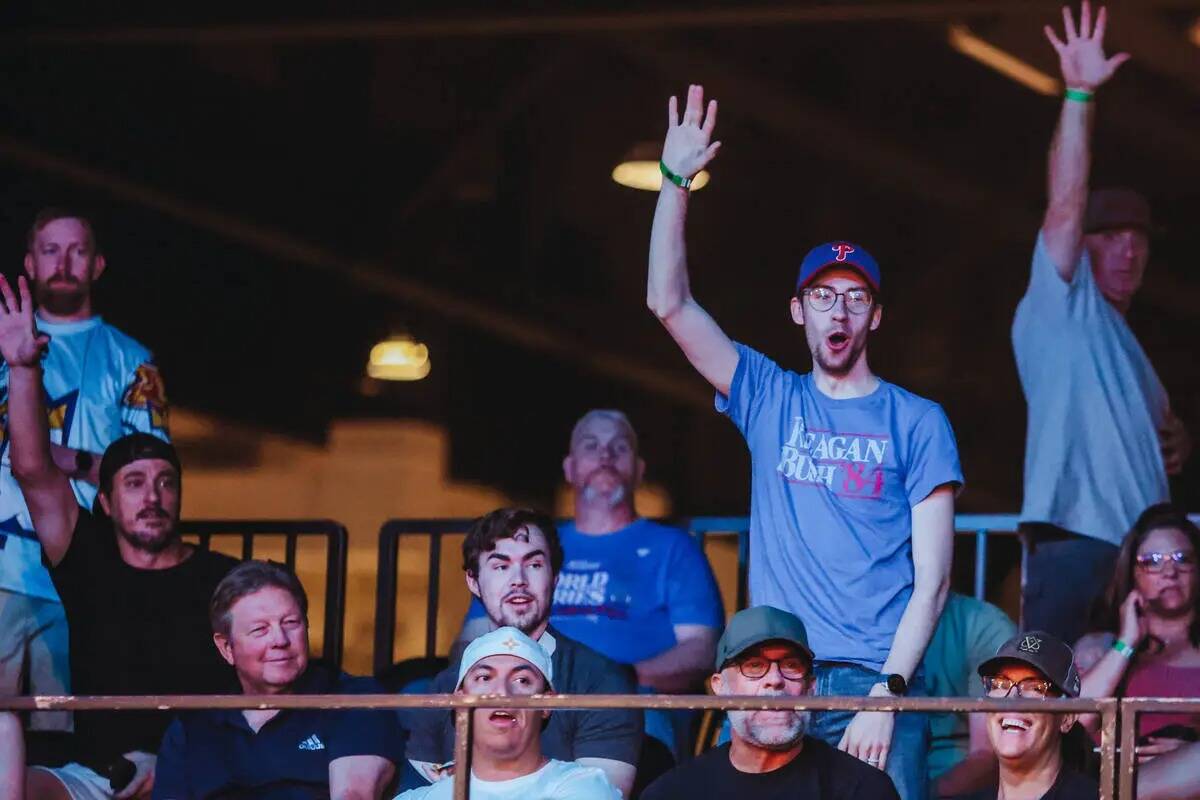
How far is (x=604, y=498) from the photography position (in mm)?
6992

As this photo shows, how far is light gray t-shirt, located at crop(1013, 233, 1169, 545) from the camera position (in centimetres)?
680

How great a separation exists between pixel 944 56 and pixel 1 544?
4043 mm

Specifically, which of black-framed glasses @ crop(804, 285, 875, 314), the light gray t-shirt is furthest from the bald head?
black-framed glasses @ crop(804, 285, 875, 314)

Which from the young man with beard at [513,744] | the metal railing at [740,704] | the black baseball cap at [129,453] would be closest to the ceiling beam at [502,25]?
the black baseball cap at [129,453]

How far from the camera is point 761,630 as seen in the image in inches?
199

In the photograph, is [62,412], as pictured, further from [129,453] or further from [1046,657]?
[1046,657]

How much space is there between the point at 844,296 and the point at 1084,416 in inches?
65.5

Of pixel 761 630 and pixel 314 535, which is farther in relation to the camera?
pixel 314 535

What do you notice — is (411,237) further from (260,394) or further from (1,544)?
(1,544)

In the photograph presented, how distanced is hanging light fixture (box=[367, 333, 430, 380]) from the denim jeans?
3.60 metres

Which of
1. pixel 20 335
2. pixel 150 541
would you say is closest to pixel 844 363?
pixel 150 541

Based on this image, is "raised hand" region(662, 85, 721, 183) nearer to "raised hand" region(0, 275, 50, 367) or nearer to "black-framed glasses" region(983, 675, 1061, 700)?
"black-framed glasses" region(983, 675, 1061, 700)

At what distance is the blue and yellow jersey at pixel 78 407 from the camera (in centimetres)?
681

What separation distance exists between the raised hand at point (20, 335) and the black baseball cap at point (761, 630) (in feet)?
8.43
